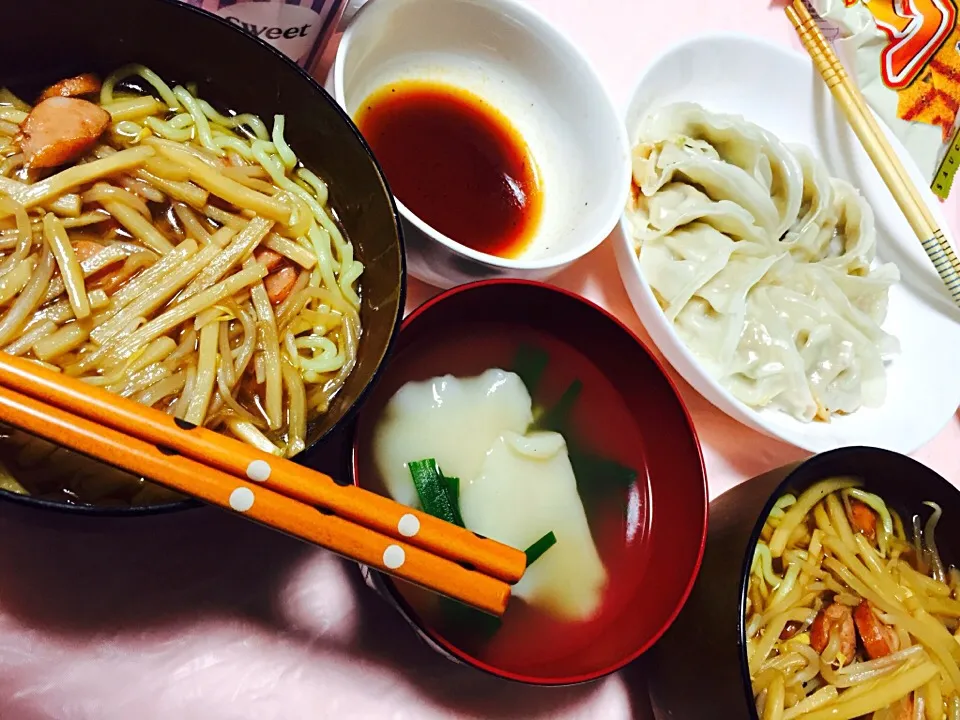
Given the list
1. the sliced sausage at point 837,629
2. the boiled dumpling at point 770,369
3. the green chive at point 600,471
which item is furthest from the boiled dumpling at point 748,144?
the sliced sausage at point 837,629

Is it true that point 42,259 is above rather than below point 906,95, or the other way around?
below

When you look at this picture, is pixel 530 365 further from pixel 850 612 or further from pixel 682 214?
pixel 850 612

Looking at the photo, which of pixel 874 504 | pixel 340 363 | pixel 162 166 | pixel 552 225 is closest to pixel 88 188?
pixel 162 166

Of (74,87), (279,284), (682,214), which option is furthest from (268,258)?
(682,214)

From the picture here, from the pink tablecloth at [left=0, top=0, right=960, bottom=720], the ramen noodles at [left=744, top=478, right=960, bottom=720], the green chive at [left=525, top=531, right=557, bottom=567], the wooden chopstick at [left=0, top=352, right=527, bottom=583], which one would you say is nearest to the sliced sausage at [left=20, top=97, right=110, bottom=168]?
the wooden chopstick at [left=0, top=352, right=527, bottom=583]

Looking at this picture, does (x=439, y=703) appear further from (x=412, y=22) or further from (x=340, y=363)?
(x=412, y=22)

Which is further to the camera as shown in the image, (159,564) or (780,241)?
(780,241)

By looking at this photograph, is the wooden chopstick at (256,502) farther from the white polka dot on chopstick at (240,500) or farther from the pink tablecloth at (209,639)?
the pink tablecloth at (209,639)
